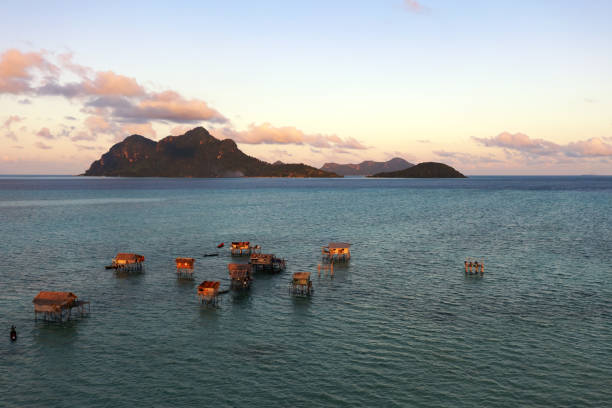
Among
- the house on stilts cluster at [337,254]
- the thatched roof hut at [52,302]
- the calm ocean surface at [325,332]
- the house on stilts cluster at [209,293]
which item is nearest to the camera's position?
the calm ocean surface at [325,332]

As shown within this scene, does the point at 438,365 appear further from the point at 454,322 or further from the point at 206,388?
the point at 206,388

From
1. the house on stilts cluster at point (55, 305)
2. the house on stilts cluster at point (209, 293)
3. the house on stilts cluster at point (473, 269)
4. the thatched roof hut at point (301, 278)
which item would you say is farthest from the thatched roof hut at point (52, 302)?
the house on stilts cluster at point (473, 269)

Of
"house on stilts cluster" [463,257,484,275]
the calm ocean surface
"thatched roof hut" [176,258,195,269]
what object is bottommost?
the calm ocean surface

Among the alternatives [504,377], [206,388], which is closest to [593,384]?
[504,377]

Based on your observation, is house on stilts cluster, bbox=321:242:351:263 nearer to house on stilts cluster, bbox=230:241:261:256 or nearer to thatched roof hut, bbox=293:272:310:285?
house on stilts cluster, bbox=230:241:261:256

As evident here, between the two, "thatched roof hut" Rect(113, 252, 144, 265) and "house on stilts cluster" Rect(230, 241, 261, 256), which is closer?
"thatched roof hut" Rect(113, 252, 144, 265)

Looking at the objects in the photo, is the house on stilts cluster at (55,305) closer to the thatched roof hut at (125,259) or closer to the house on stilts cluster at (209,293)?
the house on stilts cluster at (209,293)

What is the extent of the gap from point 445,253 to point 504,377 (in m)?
50.1

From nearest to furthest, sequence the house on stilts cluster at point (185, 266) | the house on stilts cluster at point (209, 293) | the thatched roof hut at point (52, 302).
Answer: the thatched roof hut at point (52, 302)
the house on stilts cluster at point (209, 293)
the house on stilts cluster at point (185, 266)

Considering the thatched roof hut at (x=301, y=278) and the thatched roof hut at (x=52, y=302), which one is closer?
the thatched roof hut at (x=52, y=302)

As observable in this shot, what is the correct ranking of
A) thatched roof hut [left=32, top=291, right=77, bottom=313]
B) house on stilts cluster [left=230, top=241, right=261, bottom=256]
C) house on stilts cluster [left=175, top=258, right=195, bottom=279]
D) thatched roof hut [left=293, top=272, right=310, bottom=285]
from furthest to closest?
house on stilts cluster [left=230, top=241, right=261, bottom=256], house on stilts cluster [left=175, top=258, right=195, bottom=279], thatched roof hut [left=293, top=272, right=310, bottom=285], thatched roof hut [left=32, top=291, right=77, bottom=313]

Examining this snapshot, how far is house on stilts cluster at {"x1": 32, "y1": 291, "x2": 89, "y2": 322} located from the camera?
4634 centimetres

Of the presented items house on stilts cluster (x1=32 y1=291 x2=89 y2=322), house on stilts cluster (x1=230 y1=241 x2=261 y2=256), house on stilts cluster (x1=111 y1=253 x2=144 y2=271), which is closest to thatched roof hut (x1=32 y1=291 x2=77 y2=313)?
house on stilts cluster (x1=32 y1=291 x2=89 y2=322)

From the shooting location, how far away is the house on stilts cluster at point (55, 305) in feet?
152
